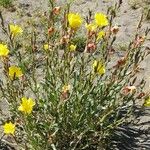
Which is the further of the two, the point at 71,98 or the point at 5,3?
the point at 5,3

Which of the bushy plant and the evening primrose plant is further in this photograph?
the bushy plant

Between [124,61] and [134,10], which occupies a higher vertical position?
[124,61]

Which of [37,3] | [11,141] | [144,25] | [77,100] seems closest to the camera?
[77,100]

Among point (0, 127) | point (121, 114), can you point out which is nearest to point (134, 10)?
point (121, 114)

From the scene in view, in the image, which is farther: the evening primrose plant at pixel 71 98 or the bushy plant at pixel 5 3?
the bushy plant at pixel 5 3

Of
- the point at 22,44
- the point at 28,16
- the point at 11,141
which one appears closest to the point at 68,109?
the point at 11,141

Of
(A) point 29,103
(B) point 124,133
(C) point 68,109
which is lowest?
(B) point 124,133

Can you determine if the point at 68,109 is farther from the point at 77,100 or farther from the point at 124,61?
the point at 124,61

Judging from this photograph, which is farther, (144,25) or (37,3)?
(37,3)

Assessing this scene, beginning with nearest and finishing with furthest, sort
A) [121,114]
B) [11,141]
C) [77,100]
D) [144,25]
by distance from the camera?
1. [77,100]
2. [11,141]
3. [121,114]
4. [144,25]
